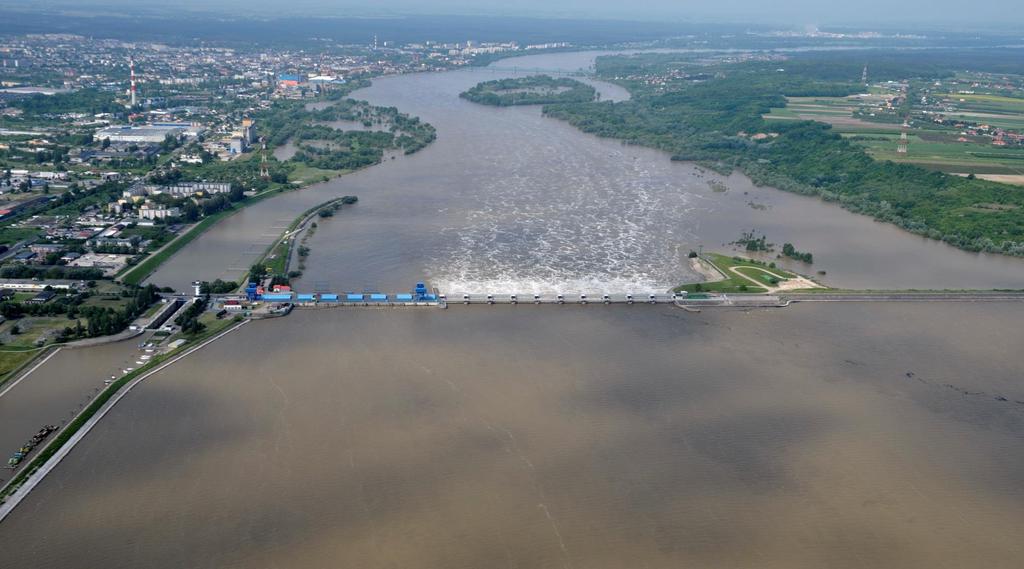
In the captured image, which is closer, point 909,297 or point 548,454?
point 548,454

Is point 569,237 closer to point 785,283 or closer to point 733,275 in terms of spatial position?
point 733,275

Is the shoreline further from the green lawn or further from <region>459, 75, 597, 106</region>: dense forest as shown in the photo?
<region>459, 75, 597, 106</region>: dense forest

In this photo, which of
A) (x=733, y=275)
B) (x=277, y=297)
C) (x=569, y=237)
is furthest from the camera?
(x=569, y=237)

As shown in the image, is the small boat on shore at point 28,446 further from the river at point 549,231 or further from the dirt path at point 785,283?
the dirt path at point 785,283

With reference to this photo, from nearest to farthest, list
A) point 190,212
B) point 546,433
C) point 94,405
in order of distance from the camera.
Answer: point 546,433 < point 94,405 < point 190,212

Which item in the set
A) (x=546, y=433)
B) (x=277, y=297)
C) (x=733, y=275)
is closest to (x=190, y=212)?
(x=277, y=297)

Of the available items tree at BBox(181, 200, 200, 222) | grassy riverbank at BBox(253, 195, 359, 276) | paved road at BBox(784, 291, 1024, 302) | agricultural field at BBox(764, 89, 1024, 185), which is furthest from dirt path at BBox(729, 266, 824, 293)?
tree at BBox(181, 200, 200, 222)

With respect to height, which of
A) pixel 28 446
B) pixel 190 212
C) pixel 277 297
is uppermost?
pixel 190 212
